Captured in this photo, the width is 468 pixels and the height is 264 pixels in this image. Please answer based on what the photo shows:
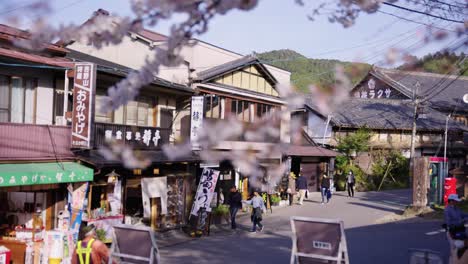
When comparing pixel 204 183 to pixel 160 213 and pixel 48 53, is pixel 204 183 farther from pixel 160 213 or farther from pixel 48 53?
pixel 48 53

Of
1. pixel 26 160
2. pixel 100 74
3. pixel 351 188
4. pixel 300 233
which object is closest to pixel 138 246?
pixel 300 233

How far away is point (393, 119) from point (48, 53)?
30.6 meters

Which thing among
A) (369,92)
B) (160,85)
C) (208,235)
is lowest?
(208,235)

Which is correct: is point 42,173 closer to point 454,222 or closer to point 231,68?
point 454,222

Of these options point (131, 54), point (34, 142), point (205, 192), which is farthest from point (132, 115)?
point (34, 142)

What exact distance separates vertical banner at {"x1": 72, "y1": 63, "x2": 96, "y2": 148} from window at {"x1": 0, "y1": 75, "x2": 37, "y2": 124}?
1.33 meters

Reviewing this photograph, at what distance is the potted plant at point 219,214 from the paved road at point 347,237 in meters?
1.00

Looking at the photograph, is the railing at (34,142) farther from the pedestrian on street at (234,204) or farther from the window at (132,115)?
the pedestrian on street at (234,204)

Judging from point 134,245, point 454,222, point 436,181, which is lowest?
point 134,245

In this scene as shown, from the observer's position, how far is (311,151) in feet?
112

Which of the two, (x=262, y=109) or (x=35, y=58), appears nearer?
(x=35, y=58)

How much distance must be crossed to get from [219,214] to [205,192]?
7.54ft

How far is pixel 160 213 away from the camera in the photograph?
20328 mm

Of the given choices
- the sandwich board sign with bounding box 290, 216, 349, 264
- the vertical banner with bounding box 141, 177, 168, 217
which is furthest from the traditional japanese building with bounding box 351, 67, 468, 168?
the sandwich board sign with bounding box 290, 216, 349, 264
